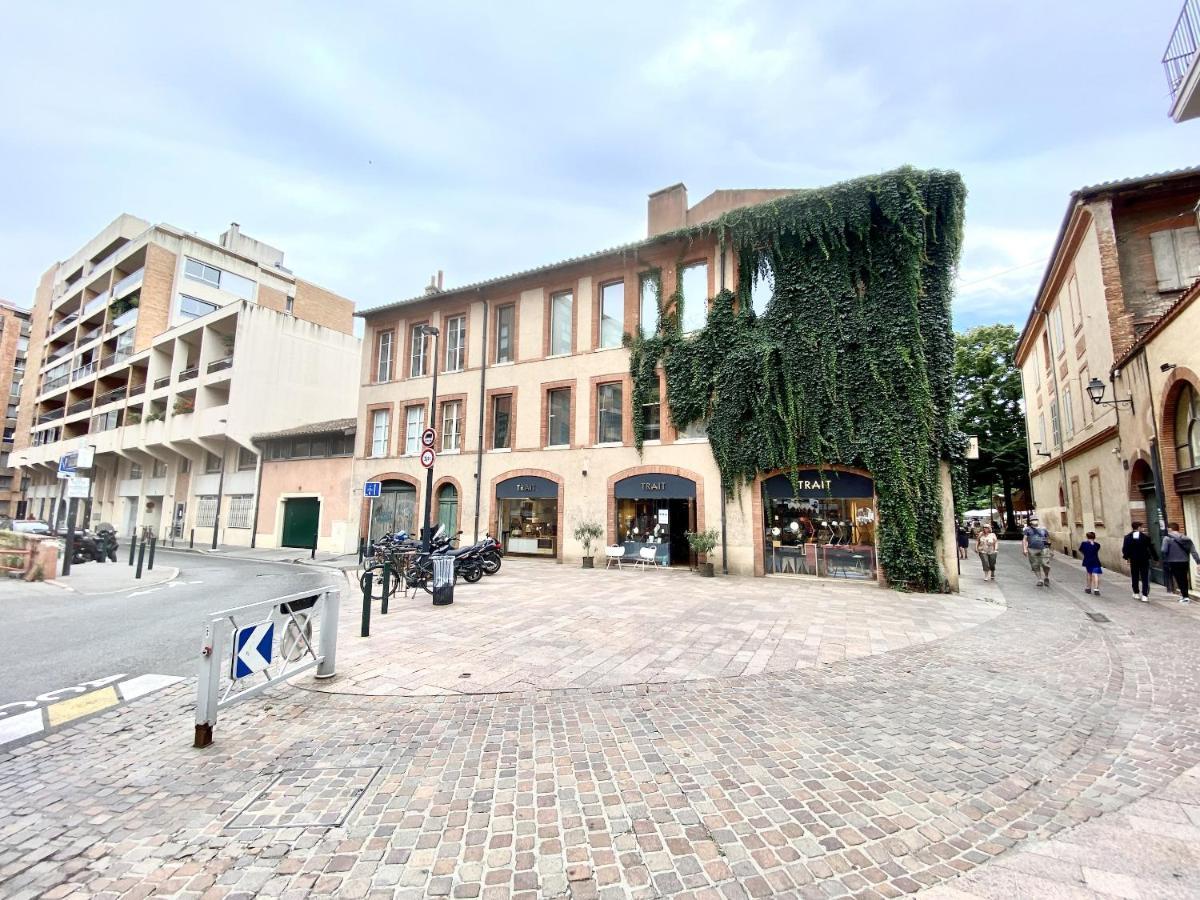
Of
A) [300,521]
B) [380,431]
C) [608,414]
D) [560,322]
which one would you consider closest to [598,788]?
[608,414]

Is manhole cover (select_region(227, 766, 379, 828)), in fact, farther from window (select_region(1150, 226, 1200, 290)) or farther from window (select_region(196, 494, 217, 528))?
window (select_region(196, 494, 217, 528))

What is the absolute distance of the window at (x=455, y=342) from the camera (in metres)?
20.0

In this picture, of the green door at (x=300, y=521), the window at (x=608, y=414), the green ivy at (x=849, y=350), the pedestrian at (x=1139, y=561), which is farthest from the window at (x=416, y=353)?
the pedestrian at (x=1139, y=561)

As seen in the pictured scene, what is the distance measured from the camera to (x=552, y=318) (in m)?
18.5

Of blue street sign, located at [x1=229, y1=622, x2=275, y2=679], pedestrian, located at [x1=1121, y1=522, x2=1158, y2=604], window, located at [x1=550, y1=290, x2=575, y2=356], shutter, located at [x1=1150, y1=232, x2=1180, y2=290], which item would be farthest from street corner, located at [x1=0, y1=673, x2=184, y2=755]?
shutter, located at [x1=1150, y1=232, x2=1180, y2=290]

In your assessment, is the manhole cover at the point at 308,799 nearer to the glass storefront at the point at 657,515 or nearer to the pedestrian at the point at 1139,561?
the glass storefront at the point at 657,515

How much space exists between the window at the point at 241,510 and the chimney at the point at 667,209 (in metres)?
22.8

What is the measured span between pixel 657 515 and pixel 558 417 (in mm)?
4892

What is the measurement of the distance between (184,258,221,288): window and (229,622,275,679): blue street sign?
39.5m

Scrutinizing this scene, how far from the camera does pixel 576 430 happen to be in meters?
17.2

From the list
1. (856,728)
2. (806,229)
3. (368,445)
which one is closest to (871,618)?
(856,728)

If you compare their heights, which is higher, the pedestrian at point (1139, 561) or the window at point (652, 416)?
the window at point (652, 416)

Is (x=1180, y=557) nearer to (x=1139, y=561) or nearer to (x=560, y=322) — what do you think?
(x=1139, y=561)

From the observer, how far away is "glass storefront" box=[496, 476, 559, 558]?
17594mm
